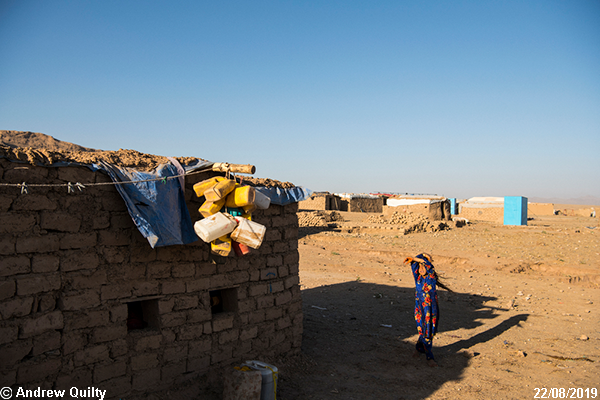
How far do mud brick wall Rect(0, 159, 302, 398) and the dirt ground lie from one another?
1340mm

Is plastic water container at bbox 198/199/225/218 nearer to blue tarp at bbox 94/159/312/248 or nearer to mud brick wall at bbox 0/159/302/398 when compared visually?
blue tarp at bbox 94/159/312/248

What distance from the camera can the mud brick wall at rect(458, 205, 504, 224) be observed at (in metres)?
32.6

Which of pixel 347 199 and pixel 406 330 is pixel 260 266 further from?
pixel 347 199

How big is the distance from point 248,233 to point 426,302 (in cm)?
354

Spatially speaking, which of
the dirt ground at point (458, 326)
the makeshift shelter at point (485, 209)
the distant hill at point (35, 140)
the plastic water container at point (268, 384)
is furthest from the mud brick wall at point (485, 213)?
the plastic water container at point (268, 384)

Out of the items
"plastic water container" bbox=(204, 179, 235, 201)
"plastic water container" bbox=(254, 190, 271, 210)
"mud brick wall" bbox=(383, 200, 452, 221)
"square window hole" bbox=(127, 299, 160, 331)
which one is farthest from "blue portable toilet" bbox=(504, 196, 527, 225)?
"square window hole" bbox=(127, 299, 160, 331)

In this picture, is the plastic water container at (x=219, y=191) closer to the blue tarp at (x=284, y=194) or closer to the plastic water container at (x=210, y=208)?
the plastic water container at (x=210, y=208)

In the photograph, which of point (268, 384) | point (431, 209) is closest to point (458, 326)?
point (268, 384)

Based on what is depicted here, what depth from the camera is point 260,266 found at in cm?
563

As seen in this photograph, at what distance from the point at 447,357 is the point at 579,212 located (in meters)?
46.8

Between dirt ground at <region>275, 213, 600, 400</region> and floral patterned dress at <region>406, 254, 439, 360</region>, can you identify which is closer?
dirt ground at <region>275, 213, 600, 400</region>

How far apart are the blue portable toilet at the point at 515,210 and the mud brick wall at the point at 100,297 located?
97.8 feet

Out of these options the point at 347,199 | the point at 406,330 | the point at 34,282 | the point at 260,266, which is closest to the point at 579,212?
the point at 347,199

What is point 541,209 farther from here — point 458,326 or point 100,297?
point 100,297
